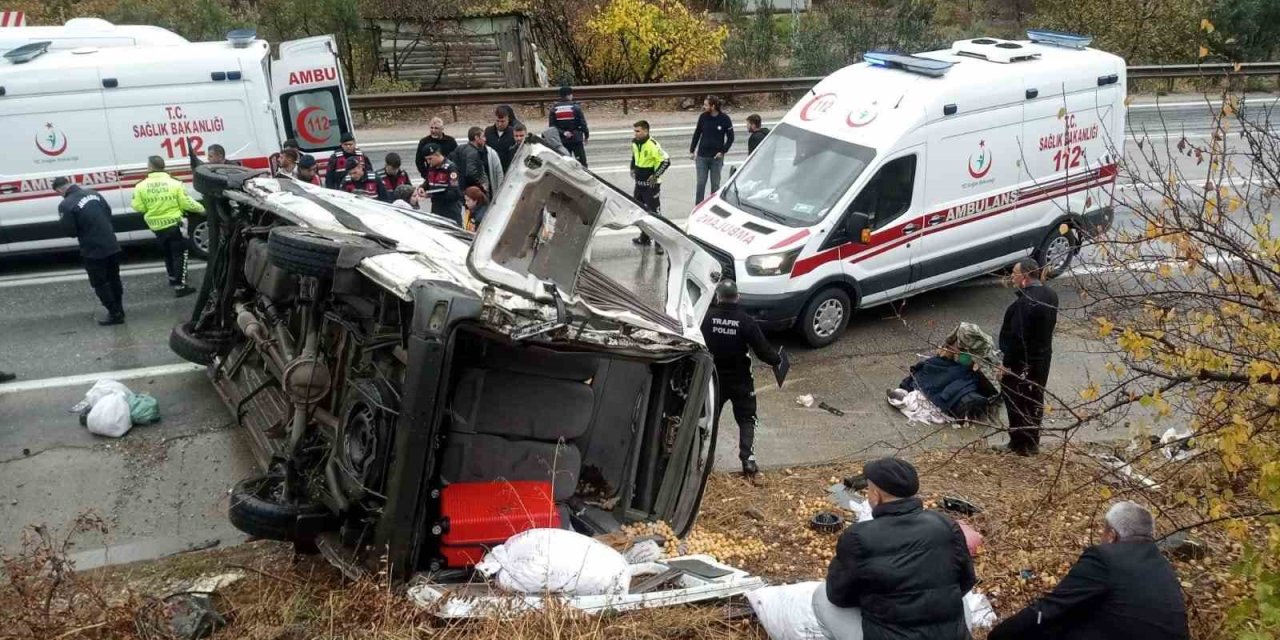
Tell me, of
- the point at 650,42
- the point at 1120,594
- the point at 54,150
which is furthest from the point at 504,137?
the point at 1120,594

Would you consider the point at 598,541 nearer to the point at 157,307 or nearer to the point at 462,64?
the point at 157,307

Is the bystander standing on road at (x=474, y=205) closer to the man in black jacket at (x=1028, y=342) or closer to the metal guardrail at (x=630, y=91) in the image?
the man in black jacket at (x=1028, y=342)

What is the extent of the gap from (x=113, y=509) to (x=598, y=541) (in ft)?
10.9

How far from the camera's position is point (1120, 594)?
148 inches

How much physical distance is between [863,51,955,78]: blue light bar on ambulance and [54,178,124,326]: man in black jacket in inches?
272

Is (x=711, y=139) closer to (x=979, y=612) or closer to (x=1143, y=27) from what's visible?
(x=979, y=612)

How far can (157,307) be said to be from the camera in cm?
949

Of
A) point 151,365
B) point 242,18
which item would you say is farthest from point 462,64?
point 151,365

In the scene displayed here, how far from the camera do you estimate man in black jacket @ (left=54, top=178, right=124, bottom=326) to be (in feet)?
28.5

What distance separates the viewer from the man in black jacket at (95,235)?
868cm

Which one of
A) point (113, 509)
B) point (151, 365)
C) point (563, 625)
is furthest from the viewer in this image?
point (151, 365)

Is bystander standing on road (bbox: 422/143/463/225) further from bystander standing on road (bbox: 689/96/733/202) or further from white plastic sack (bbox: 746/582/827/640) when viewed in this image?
white plastic sack (bbox: 746/582/827/640)

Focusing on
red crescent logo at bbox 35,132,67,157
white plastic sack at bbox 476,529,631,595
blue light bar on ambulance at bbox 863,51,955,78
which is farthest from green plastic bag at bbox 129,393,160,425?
blue light bar on ambulance at bbox 863,51,955,78

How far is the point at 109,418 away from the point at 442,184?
4517 mm
